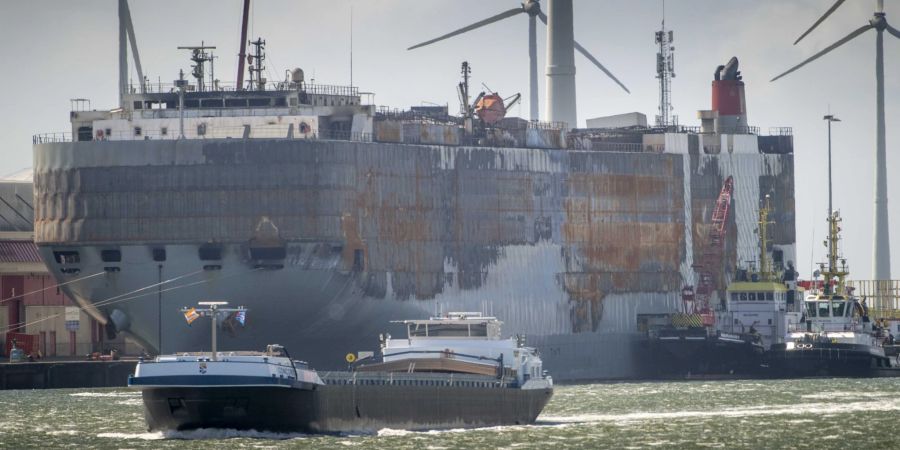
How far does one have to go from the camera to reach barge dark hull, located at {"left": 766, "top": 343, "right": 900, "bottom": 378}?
137375 millimetres

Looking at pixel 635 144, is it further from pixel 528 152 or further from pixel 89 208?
pixel 89 208

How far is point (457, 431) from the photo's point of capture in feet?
282

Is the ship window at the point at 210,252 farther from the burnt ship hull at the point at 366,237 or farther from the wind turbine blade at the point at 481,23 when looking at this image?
the wind turbine blade at the point at 481,23

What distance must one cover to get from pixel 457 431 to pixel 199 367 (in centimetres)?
1213

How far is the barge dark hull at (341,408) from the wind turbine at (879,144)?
88.7 m

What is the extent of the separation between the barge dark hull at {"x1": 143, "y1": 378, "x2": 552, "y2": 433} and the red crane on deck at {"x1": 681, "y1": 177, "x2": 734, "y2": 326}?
2549 inches

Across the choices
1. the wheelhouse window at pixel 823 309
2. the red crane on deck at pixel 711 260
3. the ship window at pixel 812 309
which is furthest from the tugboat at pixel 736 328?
the wheelhouse window at pixel 823 309

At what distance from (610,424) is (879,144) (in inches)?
3640

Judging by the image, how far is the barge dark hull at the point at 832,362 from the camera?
137 m

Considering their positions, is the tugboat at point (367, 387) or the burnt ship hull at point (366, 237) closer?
the tugboat at point (367, 387)

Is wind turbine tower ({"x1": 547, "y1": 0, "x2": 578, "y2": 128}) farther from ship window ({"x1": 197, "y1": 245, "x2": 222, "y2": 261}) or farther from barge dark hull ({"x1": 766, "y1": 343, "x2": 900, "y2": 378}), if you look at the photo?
ship window ({"x1": 197, "y1": 245, "x2": 222, "y2": 261})

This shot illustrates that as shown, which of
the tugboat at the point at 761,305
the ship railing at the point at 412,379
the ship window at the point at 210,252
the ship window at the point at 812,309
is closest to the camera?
the ship railing at the point at 412,379

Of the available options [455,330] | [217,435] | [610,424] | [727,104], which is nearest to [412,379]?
[455,330]

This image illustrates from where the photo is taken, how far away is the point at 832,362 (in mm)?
137500
